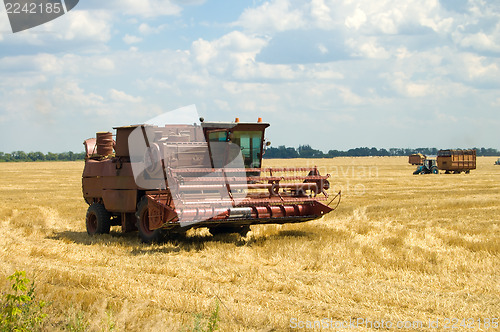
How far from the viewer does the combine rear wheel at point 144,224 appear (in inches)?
454

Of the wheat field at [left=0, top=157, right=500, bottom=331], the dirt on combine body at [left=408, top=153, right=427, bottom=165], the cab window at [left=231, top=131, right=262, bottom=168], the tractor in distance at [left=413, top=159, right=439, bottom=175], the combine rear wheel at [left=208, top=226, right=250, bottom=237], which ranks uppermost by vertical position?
the cab window at [left=231, top=131, right=262, bottom=168]

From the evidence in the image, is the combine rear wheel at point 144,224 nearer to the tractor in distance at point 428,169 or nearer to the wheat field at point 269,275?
the wheat field at point 269,275

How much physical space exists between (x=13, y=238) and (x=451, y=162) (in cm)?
3976

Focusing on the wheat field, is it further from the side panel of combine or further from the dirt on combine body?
the dirt on combine body

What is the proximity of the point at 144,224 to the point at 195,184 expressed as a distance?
1.65m

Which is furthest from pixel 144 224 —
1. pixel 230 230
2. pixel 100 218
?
pixel 100 218

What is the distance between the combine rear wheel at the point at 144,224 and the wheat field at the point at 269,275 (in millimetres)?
265

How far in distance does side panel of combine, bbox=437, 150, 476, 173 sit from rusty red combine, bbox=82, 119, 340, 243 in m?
36.2

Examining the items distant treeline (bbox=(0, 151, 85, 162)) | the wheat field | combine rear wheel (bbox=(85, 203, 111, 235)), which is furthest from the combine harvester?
distant treeline (bbox=(0, 151, 85, 162))

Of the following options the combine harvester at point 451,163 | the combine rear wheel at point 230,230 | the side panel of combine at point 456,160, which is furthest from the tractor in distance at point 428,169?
the combine rear wheel at point 230,230

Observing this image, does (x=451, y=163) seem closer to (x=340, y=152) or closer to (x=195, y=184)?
(x=195, y=184)

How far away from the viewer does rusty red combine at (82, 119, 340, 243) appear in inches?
427

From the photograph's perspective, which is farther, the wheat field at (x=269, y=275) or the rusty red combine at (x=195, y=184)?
the rusty red combine at (x=195, y=184)

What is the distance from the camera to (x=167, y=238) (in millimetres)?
11875
